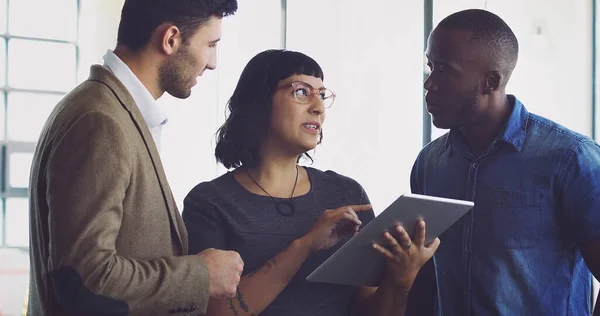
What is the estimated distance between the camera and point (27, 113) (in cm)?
454

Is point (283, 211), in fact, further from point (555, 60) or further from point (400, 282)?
point (555, 60)

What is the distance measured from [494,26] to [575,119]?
4222 mm

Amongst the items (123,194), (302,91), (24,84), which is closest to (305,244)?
(302,91)

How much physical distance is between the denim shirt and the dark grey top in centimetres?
35

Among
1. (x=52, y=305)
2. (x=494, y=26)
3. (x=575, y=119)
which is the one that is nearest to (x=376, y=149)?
(x=575, y=119)

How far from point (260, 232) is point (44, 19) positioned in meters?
3.53

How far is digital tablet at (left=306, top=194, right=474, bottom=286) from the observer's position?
4.82ft

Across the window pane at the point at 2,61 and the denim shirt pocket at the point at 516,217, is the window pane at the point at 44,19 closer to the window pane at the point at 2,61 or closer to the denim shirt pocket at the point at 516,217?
the window pane at the point at 2,61

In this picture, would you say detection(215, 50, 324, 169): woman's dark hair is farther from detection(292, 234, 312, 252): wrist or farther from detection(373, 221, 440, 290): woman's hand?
detection(373, 221, 440, 290): woman's hand

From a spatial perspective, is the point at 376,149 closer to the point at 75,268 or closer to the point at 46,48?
the point at 46,48

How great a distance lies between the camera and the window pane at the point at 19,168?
446cm

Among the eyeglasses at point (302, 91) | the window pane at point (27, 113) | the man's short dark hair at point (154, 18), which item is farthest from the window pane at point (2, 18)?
the man's short dark hair at point (154, 18)

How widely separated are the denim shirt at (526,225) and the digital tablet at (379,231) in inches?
6.7

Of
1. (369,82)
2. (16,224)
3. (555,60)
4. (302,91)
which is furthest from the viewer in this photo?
(555,60)
